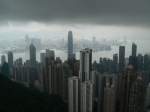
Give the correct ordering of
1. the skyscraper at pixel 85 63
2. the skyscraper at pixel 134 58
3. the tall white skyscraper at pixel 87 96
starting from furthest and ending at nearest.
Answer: the skyscraper at pixel 134 58 < the skyscraper at pixel 85 63 < the tall white skyscraper at pixel 87 96

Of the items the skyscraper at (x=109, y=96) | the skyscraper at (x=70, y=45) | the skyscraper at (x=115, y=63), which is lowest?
the skyscraper at (x=109, y=96)

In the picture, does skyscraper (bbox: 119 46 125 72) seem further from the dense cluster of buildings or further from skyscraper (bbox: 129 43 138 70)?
skyscraper (bbox: 129 43 138 70)

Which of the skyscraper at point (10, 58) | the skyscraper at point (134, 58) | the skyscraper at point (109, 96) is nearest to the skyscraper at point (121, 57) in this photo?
the skyscraper at point (134, 58)

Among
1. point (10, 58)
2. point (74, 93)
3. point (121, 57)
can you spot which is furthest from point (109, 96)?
point (10, 58)

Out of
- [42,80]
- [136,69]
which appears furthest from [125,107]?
[42,80]

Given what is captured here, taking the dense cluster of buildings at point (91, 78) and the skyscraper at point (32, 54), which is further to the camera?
the skyscraper at point (32, 54)

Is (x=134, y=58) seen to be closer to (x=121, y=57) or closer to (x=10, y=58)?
(x=121, y=57)

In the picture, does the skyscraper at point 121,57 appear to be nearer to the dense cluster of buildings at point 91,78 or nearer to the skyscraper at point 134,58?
the dense cluster of buildings at point 91,78
